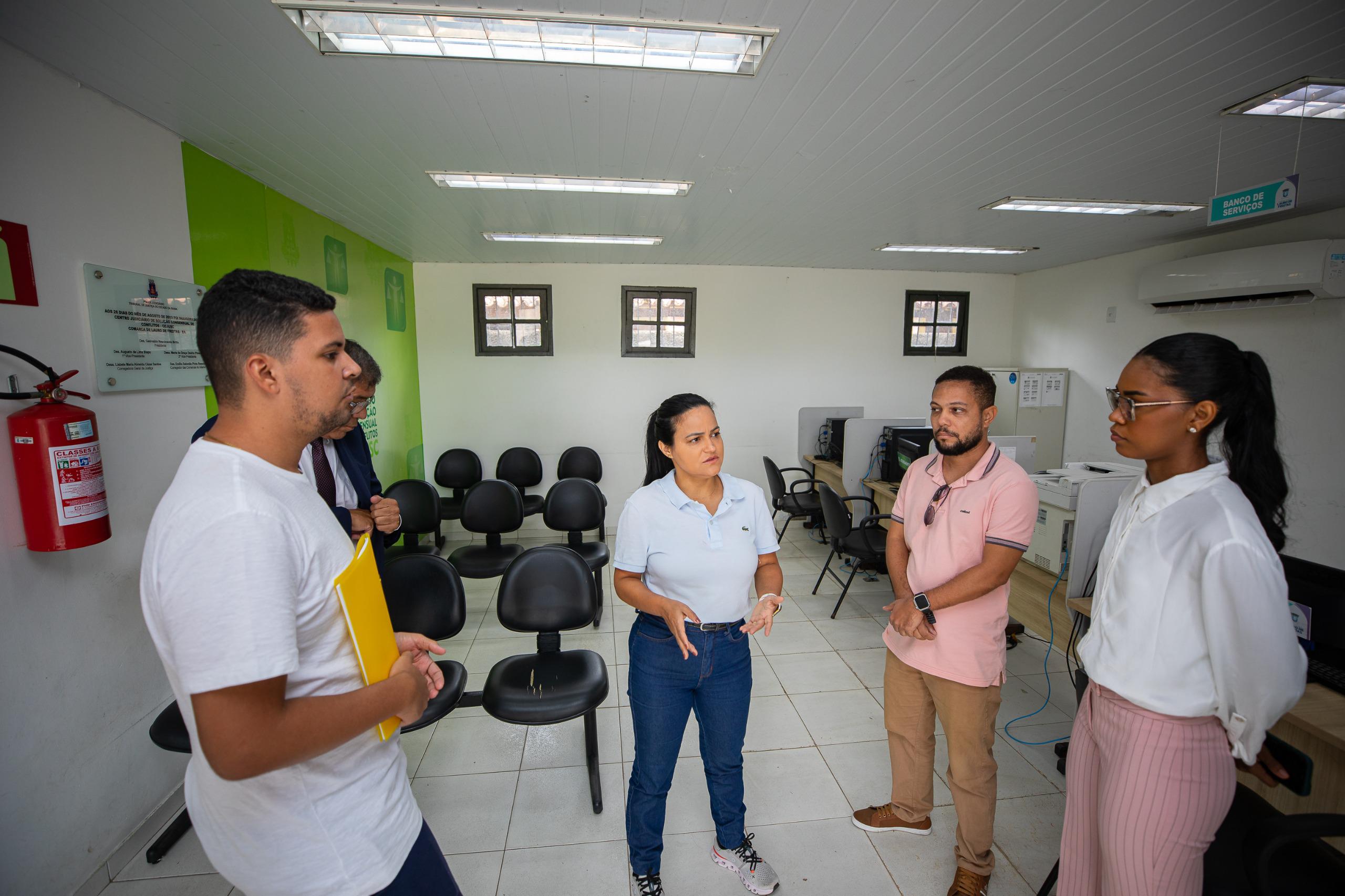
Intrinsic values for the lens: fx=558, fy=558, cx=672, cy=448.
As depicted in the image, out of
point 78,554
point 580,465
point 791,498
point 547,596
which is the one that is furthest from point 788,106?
point 580,465

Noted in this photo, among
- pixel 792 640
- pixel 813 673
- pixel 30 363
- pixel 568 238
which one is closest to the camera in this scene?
pixel 30 363

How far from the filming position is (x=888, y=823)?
2129 mm

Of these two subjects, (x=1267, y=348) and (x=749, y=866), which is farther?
(x=1267, y=348)

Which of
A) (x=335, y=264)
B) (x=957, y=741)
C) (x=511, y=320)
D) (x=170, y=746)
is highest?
(x=335, y=264)

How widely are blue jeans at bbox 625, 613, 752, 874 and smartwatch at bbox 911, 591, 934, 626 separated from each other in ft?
1.88

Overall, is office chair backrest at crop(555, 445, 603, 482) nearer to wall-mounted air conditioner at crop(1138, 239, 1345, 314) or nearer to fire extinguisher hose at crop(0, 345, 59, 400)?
fire extinguisher hose at crop(0, 345, 59, 400)

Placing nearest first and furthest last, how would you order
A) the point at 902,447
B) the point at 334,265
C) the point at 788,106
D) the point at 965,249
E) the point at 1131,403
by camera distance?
the point at 1131,403
the point at 788,106
the point at 334,265
the point at 902,447
the point at 965,249

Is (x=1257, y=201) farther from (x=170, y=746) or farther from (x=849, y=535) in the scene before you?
(x=170, y=746)

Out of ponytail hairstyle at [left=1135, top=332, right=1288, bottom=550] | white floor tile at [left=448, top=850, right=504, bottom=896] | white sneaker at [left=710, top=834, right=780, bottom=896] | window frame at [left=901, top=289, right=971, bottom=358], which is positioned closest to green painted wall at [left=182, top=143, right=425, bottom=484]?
white floor tile at [left=448, top=850, right=504, bottom=896]

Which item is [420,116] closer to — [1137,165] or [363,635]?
[363,635]

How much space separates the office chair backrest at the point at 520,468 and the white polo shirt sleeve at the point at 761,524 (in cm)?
426

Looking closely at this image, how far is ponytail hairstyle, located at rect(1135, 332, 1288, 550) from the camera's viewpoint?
49.3 inches

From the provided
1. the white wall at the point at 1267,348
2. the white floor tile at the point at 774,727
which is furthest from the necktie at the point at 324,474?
the white wall at the point at 1267,348

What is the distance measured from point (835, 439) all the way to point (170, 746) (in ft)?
17.5
